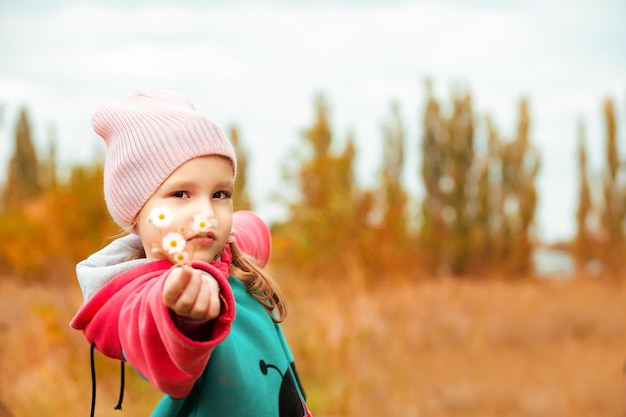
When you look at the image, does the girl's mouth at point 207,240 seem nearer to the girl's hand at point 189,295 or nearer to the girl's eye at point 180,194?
the girl's eye at point 180,194

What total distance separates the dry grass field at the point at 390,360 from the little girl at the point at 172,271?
2.63 m

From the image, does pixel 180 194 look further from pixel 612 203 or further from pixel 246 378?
pixel 612 203

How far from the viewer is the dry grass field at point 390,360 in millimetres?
4883

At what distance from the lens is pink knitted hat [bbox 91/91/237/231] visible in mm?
1353

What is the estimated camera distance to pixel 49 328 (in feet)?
17.3

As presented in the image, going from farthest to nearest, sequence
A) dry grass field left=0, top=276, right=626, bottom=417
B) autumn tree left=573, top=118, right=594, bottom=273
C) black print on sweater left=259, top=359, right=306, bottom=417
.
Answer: autumn tree left=573, top=118, right=594, bottom=273 → dry grass field left=0, top=276, right=626, bottom=417 → black print on sweater left=259, top=359, right=306, bottom=417

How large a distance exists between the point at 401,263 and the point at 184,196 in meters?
8.76

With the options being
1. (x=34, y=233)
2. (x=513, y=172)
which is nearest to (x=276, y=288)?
(x=34, y=233)

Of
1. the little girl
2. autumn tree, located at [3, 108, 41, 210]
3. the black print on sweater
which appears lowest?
autumn tree, located at [3, 108, 41, 210]

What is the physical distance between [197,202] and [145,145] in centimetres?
18

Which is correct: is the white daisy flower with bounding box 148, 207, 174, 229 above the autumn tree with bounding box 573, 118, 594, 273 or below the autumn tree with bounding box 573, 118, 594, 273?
above

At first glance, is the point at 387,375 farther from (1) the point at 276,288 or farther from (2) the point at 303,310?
(1) the point at 276,288

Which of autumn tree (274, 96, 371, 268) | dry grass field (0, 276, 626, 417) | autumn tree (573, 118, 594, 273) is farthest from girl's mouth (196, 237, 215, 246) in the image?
autumn tree (573, 118, 594, 273)

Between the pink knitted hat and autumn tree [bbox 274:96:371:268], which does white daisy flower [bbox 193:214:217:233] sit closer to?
the pink knitted hat
